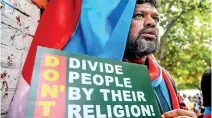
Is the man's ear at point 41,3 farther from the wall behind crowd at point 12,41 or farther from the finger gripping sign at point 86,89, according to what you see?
the finger gripping sign at point 86,89

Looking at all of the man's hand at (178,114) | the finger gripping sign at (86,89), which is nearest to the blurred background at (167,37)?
the finger gripping sign at (86,89)

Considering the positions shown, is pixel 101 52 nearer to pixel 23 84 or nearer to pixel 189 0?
pixel 23 84

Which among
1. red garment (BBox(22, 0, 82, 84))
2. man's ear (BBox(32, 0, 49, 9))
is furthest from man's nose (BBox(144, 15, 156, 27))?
man's ear (BBox(32, 0, 49, 9))

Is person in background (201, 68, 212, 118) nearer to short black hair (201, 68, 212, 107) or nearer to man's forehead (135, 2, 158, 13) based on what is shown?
short black hair (201, 68, 212, 107)

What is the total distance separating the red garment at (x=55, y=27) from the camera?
1134 mm

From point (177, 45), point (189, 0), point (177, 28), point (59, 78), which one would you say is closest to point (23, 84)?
point (59, 78)

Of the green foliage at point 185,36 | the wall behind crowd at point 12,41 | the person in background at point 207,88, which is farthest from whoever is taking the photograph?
the green foliage at point 185,36

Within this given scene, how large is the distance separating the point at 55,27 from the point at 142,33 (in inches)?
21.2

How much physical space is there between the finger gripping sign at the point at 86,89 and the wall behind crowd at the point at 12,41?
29 cm

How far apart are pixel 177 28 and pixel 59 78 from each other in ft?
27.6

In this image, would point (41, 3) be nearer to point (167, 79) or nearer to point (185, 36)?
point (167, 79)

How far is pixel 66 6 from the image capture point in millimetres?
1251

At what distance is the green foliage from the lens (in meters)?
7.52

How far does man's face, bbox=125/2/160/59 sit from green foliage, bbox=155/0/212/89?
5.93 m
